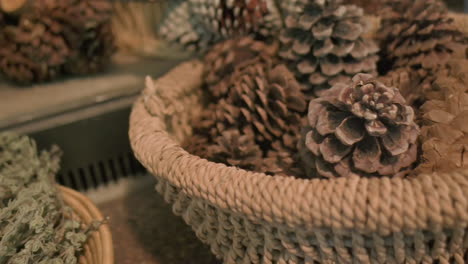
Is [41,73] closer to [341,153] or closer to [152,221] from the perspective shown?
[152,221]

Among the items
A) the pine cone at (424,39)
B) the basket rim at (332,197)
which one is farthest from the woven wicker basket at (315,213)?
the pine cone at (424,39)

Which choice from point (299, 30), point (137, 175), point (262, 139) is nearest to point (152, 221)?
point (137, 175)

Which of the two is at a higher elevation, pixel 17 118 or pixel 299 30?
pixel 299 30

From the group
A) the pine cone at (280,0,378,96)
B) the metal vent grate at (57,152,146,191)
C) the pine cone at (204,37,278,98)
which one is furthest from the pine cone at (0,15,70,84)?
the pine cone at (280,0,378,96)

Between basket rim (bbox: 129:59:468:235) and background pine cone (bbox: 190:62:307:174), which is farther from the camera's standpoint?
background pine cone (bbox: 190:62:307:174)

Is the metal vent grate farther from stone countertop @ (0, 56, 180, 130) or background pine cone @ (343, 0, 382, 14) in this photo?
background pine cone @ (343, 0, 382, 14)

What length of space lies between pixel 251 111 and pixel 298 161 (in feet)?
0.30

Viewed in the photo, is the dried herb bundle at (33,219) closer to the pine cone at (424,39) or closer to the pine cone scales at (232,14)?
the pine cone scales at (232,14)

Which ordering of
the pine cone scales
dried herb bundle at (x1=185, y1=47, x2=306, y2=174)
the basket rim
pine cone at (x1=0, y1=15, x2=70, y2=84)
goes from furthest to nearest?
1. pine cone at (x1=0, y1=15, x2=70, y2=84)
2. the pine cone scales
3. dried herb bundle at (x1=185, y1=47, x2=306, y2=174)
4. the basket rim

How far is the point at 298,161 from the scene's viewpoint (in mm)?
558

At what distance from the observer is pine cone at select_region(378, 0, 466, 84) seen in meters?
0.60

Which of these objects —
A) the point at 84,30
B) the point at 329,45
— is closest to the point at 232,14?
the point at 329,45

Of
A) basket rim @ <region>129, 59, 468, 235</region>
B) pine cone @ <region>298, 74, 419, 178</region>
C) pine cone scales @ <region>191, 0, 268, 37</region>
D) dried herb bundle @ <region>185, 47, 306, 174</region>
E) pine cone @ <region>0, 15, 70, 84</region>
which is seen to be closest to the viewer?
basket rim @ <region>129, 59, 468, 235</region>

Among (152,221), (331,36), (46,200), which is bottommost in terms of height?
(152,221)
